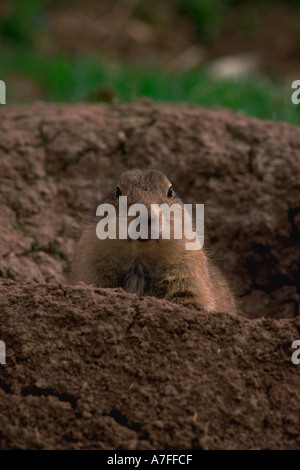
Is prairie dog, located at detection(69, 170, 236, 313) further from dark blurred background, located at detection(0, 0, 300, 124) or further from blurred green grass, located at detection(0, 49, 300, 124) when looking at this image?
dark blurred background, located at detection(0, 0, 300, 124)

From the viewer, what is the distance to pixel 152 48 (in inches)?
516

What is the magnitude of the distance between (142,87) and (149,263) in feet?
14.2

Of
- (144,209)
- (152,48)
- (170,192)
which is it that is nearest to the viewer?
(144,209)

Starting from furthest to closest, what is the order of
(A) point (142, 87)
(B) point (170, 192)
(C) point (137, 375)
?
1. (A) point (142, 87)
2. (B) point (170, 192)
3. (C) point (137, 375)

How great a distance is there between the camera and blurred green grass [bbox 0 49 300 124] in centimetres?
722

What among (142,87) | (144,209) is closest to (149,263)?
(144,209)

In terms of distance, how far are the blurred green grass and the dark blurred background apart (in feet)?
0.05

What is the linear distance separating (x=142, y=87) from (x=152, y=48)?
556cm

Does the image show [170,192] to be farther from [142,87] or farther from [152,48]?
[152,48]

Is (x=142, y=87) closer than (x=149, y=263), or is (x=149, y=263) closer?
(x=149, y=263)

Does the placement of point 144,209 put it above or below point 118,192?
below

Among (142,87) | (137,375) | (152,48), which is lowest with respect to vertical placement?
(137,375)

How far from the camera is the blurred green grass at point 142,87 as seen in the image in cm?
722

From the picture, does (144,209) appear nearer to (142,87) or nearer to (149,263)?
Result: (149,263)
